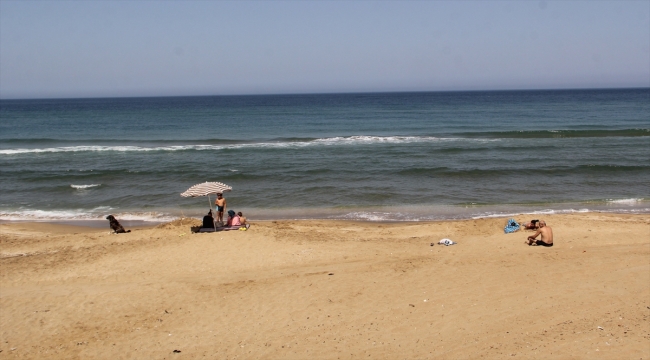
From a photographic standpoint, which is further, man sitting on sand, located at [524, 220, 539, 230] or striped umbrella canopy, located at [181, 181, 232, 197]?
striped umbrella canopy, located at [181, 181, 232, 197]

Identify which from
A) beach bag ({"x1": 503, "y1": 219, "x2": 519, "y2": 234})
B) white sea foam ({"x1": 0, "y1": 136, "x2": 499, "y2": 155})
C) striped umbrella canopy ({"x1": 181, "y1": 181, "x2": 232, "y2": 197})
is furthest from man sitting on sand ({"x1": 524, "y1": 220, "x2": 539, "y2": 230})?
white sea foam ({"x1": 0, "y1": 136, "x2": 499, "y2": 155})

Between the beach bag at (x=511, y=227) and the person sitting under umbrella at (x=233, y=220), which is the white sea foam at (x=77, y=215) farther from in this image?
the beach bag at (x=511, y=227)

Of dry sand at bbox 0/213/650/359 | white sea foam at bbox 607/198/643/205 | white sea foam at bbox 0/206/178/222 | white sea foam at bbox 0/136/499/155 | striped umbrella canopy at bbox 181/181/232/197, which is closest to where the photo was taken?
dry sand at bbox 0/213/650/359

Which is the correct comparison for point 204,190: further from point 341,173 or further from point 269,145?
point 269,145

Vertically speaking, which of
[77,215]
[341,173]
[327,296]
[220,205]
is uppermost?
[220,205]

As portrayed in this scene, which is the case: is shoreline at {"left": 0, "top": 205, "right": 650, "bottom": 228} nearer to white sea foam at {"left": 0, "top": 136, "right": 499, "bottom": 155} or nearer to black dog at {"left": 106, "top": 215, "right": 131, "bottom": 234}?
black dog at {"left": 106, "top": 215, "right": 131, "bottom": 234}

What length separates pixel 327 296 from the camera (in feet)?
31.6

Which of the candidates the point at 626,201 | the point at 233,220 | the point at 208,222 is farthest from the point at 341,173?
the point at 626,201

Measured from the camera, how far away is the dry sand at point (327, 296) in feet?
26.0

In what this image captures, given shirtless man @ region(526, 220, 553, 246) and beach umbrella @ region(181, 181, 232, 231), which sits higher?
beach umbrella @ region(181, 181, 232, 231)

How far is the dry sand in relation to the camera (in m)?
7.93

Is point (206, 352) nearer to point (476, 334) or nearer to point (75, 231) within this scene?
point (476, 334)

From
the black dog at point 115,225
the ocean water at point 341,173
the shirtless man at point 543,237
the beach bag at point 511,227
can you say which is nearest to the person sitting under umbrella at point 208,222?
the black dog at point 115,225

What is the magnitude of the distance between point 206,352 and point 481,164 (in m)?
20.5
